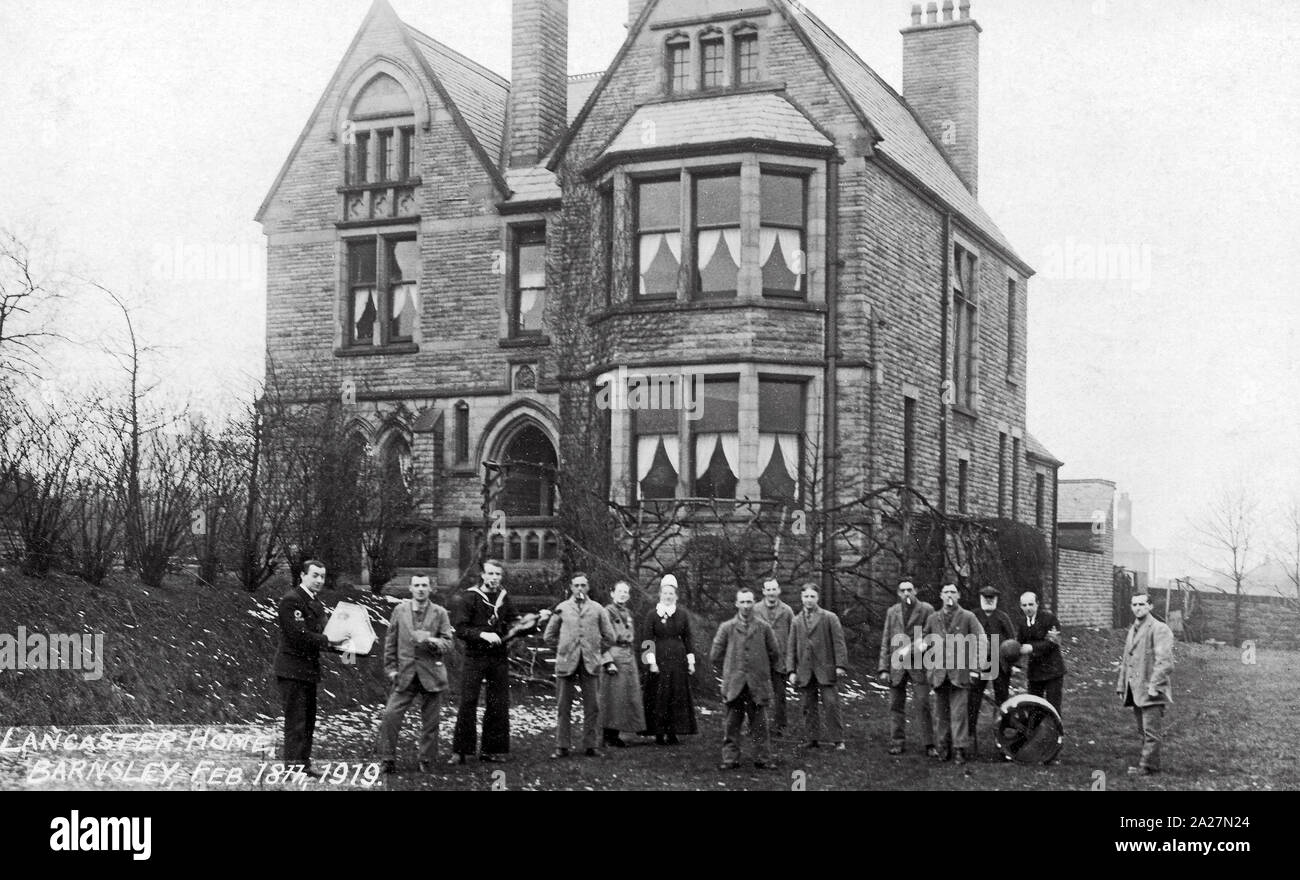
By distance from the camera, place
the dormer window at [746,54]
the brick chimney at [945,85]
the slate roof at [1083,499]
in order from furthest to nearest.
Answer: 1. the slate roof at [1083,499]
2. the brick chimney at [945,85]
3. the dormer window at [746,54]

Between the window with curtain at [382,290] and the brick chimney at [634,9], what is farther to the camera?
the window with curtain at [382,290]

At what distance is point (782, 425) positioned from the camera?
24.8 m

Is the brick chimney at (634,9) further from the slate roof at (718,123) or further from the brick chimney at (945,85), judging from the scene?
the brick chimney at (945,85)

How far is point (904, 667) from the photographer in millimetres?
16156

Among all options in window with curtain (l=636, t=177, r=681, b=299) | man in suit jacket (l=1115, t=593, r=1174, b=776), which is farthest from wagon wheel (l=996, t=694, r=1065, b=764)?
window with curtain (l=636, t=177, r=681, b=299)

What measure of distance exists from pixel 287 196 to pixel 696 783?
19812 millimetres

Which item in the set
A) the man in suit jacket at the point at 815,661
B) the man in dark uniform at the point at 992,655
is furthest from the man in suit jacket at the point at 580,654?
the man in dark uniform at the point at 992,655

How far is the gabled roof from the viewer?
85.6ft

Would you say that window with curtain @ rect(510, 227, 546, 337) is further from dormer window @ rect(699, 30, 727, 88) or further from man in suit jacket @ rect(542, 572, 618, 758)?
man in suit jacket @ rect(542, 572, 618, 758)

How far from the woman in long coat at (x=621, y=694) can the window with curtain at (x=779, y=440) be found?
7.55m

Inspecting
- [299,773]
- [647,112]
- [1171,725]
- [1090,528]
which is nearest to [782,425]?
[647,112]

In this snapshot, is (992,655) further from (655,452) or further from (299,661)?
(655,452)

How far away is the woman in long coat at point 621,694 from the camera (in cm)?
1697
